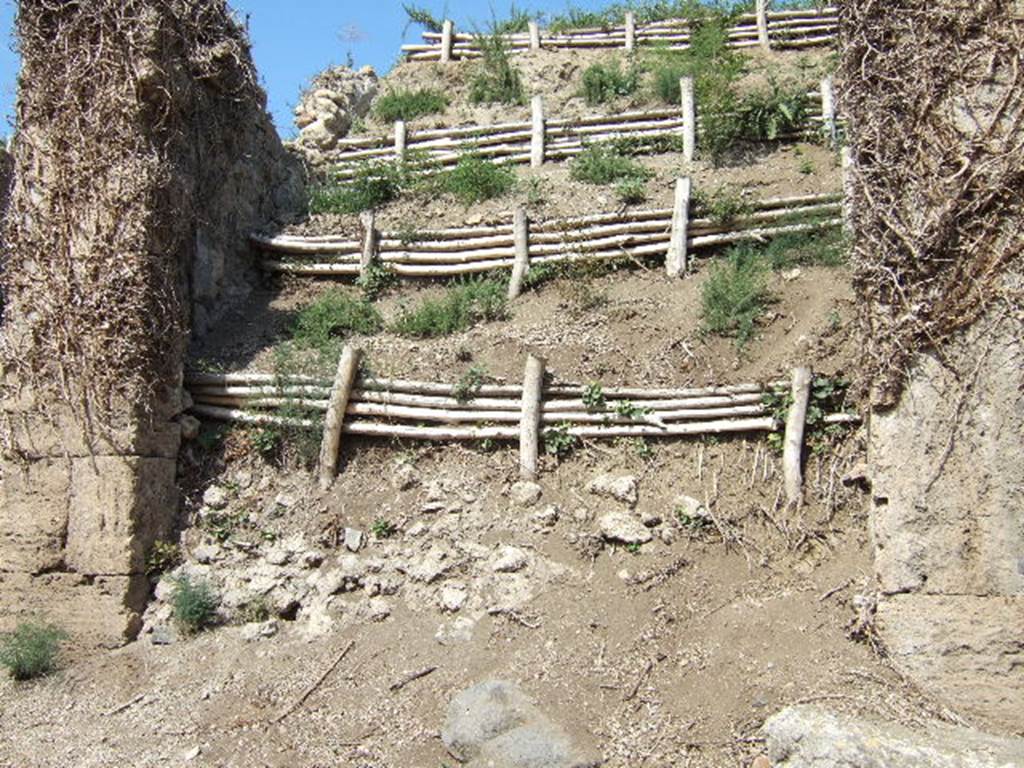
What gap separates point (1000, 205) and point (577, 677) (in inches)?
110

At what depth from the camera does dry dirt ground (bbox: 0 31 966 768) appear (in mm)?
4641

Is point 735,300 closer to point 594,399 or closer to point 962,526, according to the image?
point 594,399

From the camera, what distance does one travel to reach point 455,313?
689 cm

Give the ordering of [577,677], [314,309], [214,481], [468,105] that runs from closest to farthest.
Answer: [577,677], [214,481], [314,309], [468,105]

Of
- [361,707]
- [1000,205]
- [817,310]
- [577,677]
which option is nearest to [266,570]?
[361,707]

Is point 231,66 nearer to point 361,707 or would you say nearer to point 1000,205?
point 361,707

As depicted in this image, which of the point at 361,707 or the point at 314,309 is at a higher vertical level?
the point at 314,309

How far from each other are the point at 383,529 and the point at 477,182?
3478mm

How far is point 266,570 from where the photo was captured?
5680 millimetres

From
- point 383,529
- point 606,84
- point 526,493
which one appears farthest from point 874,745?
point 606,84

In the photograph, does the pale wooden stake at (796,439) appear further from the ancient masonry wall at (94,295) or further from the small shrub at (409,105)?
the small shrub at (409,105)

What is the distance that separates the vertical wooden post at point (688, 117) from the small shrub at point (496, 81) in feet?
5.87

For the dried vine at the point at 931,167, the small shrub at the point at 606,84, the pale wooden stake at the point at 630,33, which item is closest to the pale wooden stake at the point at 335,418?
the dried vine at the point at 931,167

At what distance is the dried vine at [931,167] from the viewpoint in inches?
180
